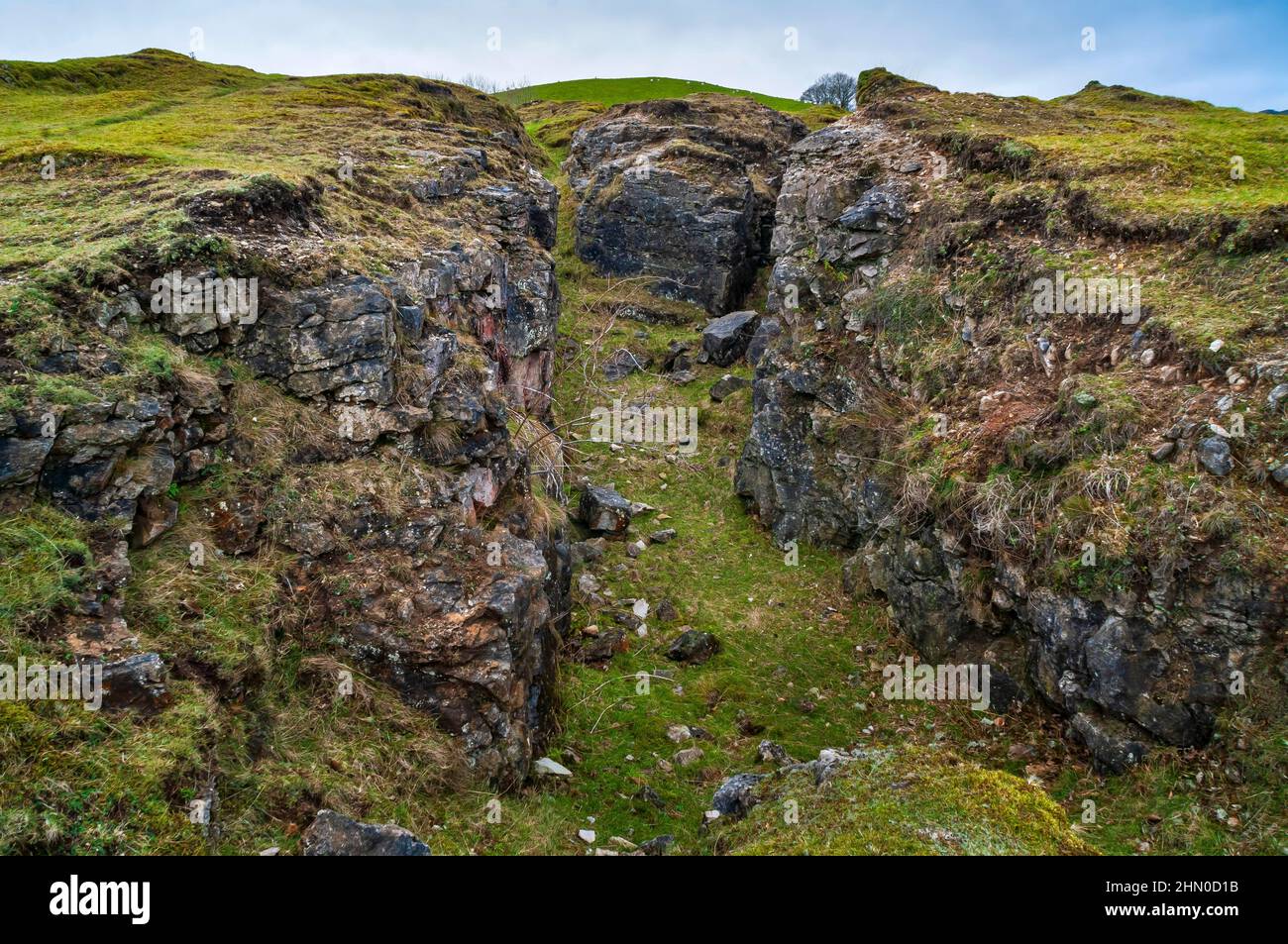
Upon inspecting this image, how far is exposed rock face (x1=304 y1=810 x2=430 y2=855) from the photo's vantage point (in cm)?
579

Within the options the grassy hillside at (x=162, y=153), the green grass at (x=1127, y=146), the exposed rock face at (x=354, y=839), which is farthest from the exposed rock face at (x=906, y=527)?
the grassy hillside at (x=162, y=153)

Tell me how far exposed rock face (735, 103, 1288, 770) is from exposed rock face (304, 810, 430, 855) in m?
7.85

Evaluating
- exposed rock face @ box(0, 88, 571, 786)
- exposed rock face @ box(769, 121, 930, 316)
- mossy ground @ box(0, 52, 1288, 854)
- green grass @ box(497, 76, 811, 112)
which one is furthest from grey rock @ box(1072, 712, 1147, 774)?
green grass @ box(497, 76, 811, 112)

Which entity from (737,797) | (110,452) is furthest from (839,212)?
(110,452)

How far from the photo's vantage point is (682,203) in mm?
27203

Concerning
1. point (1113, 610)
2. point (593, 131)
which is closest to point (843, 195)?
point (1113, 610)

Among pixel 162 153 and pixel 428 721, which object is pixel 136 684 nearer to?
pixel 428 721

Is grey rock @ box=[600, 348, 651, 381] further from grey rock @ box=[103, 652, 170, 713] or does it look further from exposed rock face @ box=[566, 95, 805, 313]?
grey rock @ box=[103, 652, 170, 713]

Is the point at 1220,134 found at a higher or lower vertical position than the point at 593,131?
lower

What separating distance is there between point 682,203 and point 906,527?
19.4 m

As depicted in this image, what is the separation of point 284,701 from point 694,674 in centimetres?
677
